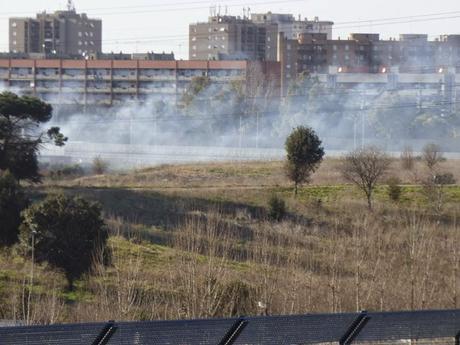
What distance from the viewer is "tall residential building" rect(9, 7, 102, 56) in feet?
137

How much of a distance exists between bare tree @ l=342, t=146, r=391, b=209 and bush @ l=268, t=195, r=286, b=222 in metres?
1.57

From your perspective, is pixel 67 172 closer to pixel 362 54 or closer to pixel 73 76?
pixel 73 76

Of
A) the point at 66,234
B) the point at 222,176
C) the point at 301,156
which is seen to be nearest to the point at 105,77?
the point at 222,176

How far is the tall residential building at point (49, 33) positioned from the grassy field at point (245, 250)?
20.8 metres

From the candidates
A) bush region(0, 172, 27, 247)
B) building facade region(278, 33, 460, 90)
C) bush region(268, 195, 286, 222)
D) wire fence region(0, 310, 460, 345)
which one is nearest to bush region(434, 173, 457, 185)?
bush region(268, 195, 286, 222)

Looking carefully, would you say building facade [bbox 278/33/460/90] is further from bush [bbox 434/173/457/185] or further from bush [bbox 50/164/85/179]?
bush [bbox 434/173/457/185]

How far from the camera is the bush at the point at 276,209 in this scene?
16719mm

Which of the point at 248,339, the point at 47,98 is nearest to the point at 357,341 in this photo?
the point at 248,339

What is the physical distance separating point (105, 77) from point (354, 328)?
31606 mm

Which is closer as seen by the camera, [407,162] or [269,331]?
[269,331]

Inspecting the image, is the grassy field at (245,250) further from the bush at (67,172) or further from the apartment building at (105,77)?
the apartment building at (105,77)

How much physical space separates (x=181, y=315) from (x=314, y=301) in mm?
1596

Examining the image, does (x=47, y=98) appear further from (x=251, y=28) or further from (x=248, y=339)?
(x=248, y=339)

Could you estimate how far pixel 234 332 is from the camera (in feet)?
14.6
